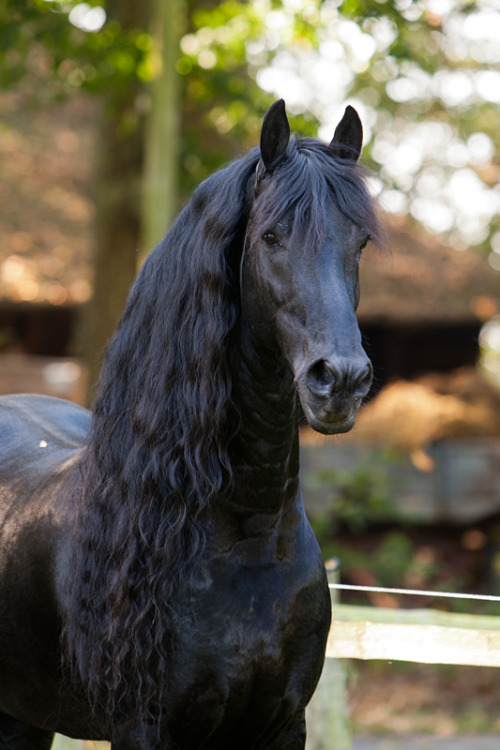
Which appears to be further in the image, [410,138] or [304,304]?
[410,138]

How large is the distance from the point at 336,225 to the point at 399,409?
7816mm

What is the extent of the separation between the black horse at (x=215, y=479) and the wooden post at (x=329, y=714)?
2.23 meters

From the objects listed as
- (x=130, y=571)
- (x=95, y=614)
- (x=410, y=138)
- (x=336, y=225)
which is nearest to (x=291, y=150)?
(x=336, y=225)

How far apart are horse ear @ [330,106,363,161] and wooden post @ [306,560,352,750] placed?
2725 mm

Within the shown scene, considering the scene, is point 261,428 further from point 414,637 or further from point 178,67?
point 178,67

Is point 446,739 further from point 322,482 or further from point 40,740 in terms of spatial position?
point 40,740

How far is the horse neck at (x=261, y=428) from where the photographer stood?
243 centimetres

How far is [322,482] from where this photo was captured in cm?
1003

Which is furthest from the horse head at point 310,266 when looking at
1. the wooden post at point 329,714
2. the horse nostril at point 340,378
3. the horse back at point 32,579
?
the wooden post at point 329,714

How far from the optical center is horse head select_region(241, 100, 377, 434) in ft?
6.79

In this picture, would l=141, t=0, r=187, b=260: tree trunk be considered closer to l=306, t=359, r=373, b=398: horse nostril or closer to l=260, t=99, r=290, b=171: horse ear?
l=260, t=99, r=290, b=171: horse ear

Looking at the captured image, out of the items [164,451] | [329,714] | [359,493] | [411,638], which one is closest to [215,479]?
[164,451]

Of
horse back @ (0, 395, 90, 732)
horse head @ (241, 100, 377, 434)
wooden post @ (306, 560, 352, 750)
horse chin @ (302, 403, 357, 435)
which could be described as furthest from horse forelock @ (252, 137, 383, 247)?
wooden post @ (306, 560, 352, 750)

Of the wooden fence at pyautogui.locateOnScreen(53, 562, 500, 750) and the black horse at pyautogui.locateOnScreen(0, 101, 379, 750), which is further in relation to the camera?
the wooden fence at pyautogui.locateOnScreen(53, 562, 500, 750)
